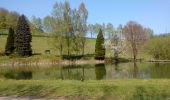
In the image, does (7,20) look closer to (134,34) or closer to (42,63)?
(42,63)

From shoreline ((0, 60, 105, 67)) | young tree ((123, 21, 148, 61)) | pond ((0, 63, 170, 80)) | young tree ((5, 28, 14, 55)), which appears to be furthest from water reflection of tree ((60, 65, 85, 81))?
young tree ((123, 21, 148, 61))

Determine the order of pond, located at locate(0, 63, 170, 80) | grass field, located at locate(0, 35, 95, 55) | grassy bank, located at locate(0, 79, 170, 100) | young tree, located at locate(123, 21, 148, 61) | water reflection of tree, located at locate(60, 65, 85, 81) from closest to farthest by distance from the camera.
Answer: grassy bank, located at locate(0, 79, 170, 100) < pond, located at locate(0, 63, 170, 80) < water reflection of tree, located at locate(60, 65, 85, 81) < grass field, located at locate(0, 35, 95, 55) < young tree, located at locate(123, 21, 148, 61)

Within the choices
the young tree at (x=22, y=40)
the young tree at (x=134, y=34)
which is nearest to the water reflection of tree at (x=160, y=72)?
the young tree at (x=22, y=40)

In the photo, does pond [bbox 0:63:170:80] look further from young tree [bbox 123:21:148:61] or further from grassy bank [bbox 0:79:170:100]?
young tree [bbox 123:21:148:61]

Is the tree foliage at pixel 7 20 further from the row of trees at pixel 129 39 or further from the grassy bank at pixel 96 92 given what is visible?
the grassy bank at pixel 96 92

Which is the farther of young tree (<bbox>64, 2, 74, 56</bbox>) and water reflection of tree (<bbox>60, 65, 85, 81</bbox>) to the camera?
young tree (<bbox>64, 2, 74, 56</bbox>)

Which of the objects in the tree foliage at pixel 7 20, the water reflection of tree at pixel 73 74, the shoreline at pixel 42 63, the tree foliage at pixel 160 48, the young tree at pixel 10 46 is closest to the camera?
the water reflection of tree at pixel 73 74

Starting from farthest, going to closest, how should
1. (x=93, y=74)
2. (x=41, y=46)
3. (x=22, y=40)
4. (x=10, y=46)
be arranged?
(x=41, y=46) → (x=10, y=46) → (x=22, y=40) → (x=93, y=74)

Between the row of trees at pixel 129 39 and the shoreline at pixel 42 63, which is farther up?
the row of trees at pixel 129 39

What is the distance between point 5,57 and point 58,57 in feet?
43.8

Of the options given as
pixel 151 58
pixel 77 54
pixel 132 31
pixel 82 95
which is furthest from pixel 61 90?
pixel 132 31

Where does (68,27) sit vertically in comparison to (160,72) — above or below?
above

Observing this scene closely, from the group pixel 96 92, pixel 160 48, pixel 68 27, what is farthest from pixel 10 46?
pixel 96 92

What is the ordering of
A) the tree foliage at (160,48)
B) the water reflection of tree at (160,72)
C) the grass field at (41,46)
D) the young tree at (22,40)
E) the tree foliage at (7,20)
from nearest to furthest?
the water reflection of tree at (160,72) → the young tree at (22,40) → the tree foliage at (160,48) → the grass field at (41,46) → the tree foliage at (7,20)
